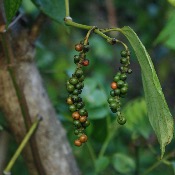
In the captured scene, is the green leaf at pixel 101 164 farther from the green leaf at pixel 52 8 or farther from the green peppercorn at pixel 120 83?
the green peppercorn at pixel 120 83

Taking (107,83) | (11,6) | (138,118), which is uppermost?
(11,6)

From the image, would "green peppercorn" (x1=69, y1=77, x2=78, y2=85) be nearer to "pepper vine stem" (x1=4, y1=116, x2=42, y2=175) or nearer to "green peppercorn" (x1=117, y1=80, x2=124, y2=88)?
"green peppercorn" (x1=117, y1=80, x2=124, y2=88)

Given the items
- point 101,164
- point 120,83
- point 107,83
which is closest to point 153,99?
point 120,83

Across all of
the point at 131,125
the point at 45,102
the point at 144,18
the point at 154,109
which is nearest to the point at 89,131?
the point at 131,125

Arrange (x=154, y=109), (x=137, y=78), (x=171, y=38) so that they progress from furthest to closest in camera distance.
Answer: (x=137, y=78) < (x=171, y=38) < (x=154, y=109)

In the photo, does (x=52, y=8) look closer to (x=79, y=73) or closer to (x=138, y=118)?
(x=79, y=73)

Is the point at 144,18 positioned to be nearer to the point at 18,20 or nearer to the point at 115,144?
the point at 115,144
